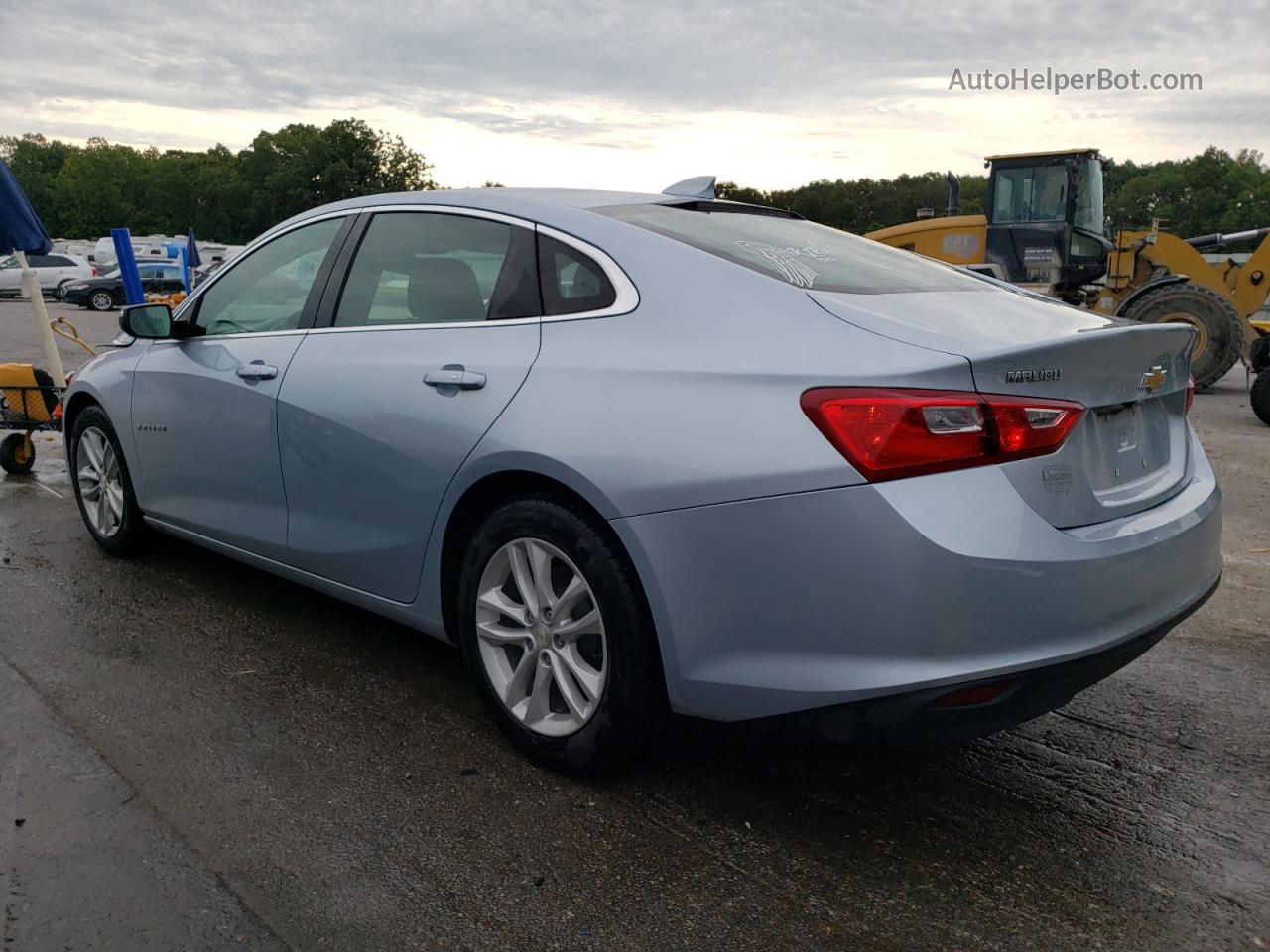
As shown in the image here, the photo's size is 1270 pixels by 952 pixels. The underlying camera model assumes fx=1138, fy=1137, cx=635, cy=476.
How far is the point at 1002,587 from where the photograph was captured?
2434 mm

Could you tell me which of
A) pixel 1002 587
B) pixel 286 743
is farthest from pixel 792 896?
pixel 286 743

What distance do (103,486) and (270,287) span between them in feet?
5.38

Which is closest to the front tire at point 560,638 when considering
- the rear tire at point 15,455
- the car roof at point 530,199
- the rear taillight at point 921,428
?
the rear taillight at point 921,428

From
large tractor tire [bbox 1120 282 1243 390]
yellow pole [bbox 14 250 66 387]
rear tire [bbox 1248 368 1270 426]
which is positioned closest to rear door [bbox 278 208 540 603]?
yellow pole [bbox 14 250 66 387]

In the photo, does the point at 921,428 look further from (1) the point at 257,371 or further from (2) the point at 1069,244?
(2) the point at 1069,244

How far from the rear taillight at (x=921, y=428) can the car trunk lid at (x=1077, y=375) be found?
4 cm

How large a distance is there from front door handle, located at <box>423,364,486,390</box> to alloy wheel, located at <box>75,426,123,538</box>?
8.11 ft

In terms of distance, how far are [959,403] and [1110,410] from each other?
0.55m

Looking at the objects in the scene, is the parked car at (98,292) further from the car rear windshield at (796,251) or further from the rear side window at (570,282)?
the rear side window at (570,282)

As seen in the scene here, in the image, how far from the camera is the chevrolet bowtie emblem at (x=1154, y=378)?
114 inches

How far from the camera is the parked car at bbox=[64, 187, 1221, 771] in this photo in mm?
2471

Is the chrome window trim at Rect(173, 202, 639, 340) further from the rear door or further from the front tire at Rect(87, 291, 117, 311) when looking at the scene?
the front tire at Rect(87, 291, 117, 311)

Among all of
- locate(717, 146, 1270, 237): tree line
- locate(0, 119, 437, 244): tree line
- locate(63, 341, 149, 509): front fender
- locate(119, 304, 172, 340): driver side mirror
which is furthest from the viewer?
locate(0, 119, 437, 244): tree line

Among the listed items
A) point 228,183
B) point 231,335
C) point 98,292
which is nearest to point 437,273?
point 231,335
